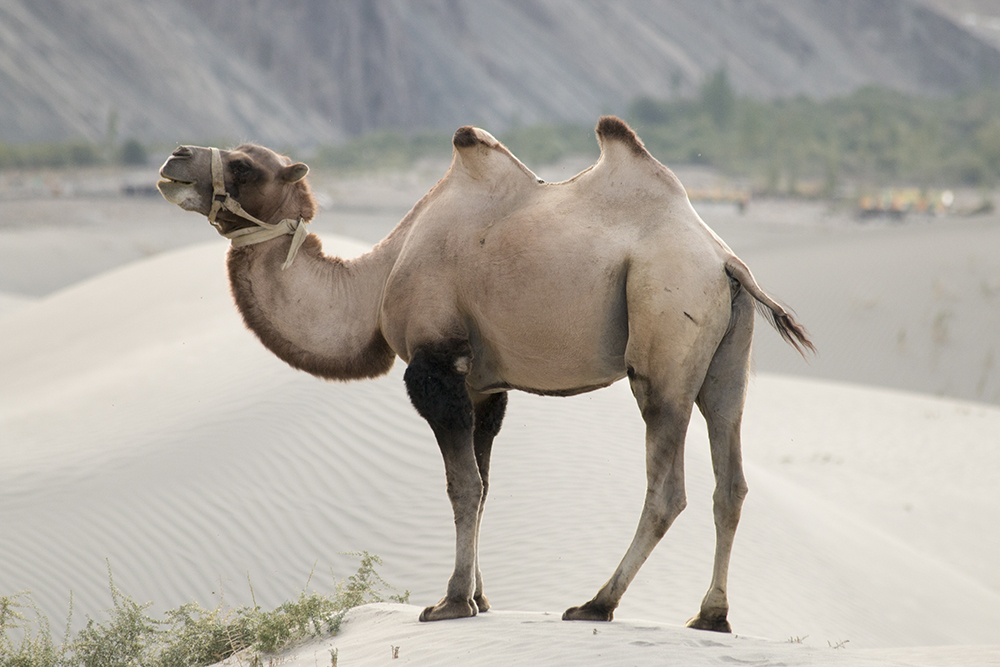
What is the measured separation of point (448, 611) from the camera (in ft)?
16.7

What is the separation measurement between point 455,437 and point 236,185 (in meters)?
1.75

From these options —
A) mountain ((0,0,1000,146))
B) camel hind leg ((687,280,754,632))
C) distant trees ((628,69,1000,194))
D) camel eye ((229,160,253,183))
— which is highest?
mountain ((0,0,1000,146))

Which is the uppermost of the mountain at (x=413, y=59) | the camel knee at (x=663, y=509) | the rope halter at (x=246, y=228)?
the mountain at (x=413, y=59)

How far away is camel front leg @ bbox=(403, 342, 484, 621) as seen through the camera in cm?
487

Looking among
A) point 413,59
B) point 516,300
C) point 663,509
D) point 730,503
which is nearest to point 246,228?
point 516,300

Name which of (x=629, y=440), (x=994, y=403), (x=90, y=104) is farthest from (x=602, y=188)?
(x=90, y=104)

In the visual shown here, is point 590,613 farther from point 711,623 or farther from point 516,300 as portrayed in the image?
point 516,300

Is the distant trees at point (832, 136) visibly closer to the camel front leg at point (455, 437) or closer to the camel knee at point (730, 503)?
the camel knee at point (730, 503)

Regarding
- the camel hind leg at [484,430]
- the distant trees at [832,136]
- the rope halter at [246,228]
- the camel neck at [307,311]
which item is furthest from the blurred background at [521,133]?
the rope halter at [246,228]

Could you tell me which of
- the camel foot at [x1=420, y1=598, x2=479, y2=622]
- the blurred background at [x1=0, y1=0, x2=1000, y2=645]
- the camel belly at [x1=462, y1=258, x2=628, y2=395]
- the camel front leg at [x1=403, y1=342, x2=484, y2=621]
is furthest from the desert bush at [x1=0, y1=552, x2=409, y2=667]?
the camel belly at [x1=462, y1=258, x2=628, y2=395]

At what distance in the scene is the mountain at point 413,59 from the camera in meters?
46.3

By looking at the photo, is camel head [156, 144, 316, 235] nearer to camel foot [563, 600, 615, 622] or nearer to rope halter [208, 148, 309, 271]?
rope halter [208, 148, 309, 271]

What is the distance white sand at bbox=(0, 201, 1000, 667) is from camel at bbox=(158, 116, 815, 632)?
0.88 meters

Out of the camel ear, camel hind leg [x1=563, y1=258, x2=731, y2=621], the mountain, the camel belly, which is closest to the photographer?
camel hind leg [x1=563, y1=258, x2=731, y2=621]
